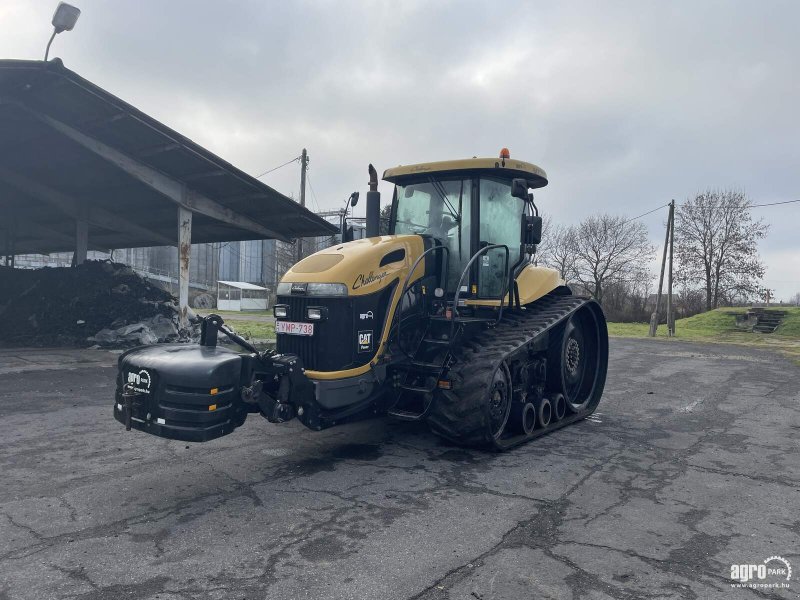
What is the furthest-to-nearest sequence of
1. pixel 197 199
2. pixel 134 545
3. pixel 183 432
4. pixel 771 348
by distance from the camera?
pixel 771 348, pixel 197 199, pixel 183 432, pixel 134 545

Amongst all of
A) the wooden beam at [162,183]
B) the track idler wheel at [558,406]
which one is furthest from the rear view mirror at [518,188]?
the wooden beam at [162,183]

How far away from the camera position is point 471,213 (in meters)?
6.02

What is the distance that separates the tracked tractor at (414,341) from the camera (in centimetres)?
398

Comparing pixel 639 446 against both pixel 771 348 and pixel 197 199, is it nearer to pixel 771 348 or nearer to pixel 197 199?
pixel 197 199

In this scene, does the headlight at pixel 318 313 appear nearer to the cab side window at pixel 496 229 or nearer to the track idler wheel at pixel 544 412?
the cab side window at pixel 496 229

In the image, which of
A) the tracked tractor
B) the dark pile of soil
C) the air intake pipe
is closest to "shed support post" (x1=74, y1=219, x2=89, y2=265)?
the dark pile of soil

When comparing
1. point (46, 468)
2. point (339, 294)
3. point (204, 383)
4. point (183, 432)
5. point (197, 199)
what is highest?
point (197, 199)

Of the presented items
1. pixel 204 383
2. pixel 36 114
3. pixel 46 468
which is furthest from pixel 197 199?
pixel 204 383

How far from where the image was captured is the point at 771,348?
63.1 feet

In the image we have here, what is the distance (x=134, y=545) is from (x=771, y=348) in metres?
21.0

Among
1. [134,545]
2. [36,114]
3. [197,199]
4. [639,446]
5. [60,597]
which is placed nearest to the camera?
[60,597]

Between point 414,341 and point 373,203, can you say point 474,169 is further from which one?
point 414,341

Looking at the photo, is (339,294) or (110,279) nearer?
(339,294)

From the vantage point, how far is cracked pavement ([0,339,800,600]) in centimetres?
296
